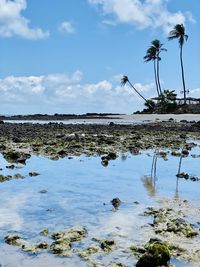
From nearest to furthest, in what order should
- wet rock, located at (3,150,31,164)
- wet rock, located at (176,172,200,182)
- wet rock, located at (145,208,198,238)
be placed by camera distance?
wet rock, located at (145,208,198,238), wet rock, located at (176,172,200,182), wet rock, located at (3,150,31,164)

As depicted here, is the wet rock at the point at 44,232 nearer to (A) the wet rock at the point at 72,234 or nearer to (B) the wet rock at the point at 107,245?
(A) the wet rock at the point at 72,234

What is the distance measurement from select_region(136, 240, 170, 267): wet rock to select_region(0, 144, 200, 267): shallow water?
0.22m

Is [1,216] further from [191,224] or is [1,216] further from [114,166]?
[114,166]

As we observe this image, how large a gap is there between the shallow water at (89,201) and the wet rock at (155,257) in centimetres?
22

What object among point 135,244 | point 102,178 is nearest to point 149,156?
point 102,178

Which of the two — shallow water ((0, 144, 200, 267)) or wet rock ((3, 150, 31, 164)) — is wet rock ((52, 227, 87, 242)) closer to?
shallow water ((0, 144, 200, 267))

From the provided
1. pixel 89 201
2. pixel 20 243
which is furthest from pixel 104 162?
pixel 20 243

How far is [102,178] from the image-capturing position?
12359mm

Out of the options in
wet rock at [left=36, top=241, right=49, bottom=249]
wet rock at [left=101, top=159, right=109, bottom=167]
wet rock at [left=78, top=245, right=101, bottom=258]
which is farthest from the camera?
wet rock at [left=101, top=159, right=109, bottom=167]

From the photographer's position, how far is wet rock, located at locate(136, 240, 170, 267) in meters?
5.51

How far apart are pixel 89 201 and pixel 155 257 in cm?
395

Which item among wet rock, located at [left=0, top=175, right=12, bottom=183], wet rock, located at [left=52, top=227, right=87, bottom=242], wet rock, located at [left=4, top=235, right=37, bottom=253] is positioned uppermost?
wet rock, located at [left=0, top=175, right=12, bottom=183]

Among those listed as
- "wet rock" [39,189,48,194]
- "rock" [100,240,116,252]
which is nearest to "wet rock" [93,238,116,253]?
"rock" [100,240,116,252]

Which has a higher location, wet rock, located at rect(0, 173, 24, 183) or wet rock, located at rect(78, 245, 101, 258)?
wet rock, located at rect(0, 173, 24, 183)
